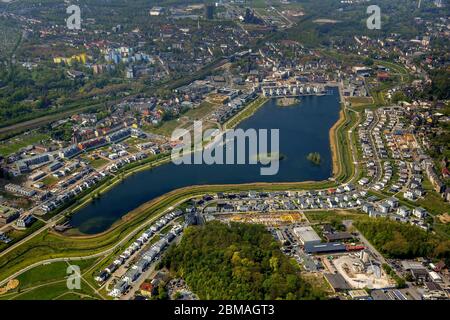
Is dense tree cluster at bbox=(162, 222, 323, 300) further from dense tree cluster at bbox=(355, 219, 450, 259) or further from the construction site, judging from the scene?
dense tree cluster at bbox=(355, 219, 450, 259)

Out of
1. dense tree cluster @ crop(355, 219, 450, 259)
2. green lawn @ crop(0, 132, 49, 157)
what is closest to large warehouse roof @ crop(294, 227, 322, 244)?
dense tree cluster @ crop(355, 219, 450, 259)

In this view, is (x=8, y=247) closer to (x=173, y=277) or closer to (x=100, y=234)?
(x=100, y=234)

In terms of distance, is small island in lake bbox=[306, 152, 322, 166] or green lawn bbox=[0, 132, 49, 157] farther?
green lawn bbox=[0, 132, 49, 157]

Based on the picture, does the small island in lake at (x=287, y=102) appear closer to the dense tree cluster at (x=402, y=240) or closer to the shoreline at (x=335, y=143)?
the shoreline at (x=335, y=143)

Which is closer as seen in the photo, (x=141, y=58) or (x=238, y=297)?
(x=238, y=297)

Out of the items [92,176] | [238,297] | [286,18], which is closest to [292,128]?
[92,176]

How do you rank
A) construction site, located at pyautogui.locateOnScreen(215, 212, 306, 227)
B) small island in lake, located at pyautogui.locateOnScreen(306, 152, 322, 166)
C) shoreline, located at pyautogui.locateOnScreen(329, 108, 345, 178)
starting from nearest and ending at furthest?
construction site, located at pyautogui.locateOnScreen(215, 212, 306, 227) < shoreline, located at pyautogui.locateOnScreen(329, 108, 345, 178) < small island in lake, located at pyautogui.locateOnScreen(306, 152, 322, 166)
